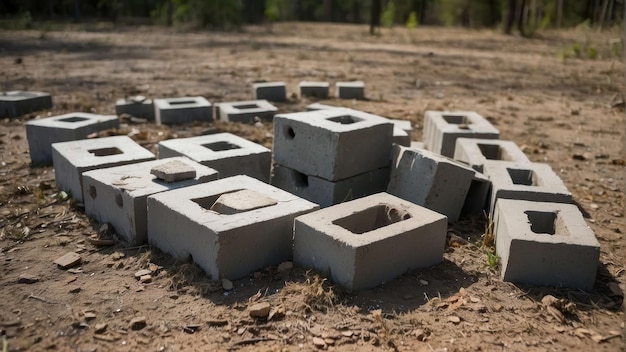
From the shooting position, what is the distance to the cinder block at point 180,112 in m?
7.98

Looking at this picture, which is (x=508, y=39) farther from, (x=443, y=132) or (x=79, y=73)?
(x=443, y=132)

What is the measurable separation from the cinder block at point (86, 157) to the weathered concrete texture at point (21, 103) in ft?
11.2

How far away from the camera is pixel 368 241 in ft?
11.5

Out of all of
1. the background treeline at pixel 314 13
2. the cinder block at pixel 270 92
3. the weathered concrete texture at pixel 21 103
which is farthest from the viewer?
the background treeline at pixel 314 13

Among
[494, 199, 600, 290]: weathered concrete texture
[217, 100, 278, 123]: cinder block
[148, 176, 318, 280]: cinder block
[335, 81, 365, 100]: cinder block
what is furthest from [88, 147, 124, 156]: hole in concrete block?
[335, 81, 365, 100]: cinder block

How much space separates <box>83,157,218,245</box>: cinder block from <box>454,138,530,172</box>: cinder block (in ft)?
7.82

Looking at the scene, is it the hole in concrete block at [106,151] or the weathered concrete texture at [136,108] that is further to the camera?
the weathered concrete texture at [136,108]

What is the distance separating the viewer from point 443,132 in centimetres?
614

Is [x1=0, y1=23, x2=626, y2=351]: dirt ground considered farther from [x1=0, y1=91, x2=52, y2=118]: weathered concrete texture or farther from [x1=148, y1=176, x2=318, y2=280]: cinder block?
[x1=0, y1=91, x2=52, y2=118]: weathered concrete texture

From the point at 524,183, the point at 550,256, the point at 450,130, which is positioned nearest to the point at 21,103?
the point at 450,130

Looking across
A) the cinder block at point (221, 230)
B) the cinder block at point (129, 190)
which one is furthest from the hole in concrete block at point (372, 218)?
the cinder block at point (129, 190)

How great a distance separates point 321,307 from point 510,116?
21.9 feet

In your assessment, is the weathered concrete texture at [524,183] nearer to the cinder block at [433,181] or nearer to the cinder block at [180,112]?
the cinder block at [433,181]

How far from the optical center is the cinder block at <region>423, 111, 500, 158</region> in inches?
241
